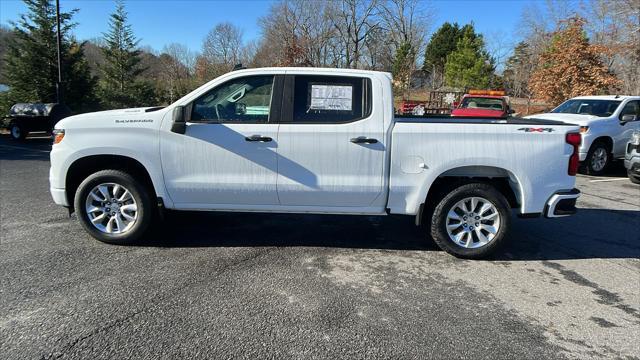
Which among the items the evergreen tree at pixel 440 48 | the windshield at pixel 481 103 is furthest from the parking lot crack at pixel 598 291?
the evergreen tree at pixel 440 48

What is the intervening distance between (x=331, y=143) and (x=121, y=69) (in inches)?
945

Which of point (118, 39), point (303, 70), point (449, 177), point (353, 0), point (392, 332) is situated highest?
point (353, 0)

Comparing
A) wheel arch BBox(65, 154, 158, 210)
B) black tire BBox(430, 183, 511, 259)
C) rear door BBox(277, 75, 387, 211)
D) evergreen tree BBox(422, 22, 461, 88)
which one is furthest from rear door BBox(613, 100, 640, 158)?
evergreen tree BBox(422, 22, 461, 88)

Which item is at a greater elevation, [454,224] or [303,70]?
[303,70]

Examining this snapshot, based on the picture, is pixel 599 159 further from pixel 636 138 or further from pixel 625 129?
pixel 636 138

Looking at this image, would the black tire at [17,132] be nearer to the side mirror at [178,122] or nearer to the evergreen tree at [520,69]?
the side mirror at [178,122]

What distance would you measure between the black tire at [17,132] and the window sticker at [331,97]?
14.4m

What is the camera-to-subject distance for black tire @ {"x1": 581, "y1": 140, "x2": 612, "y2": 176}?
9781 millimetres

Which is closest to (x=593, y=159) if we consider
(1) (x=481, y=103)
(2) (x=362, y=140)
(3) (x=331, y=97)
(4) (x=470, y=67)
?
(1) (x=481, y=103)

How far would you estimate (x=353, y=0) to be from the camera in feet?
159

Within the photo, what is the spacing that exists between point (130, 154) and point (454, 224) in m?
3.49

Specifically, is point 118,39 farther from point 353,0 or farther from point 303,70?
point 353,0

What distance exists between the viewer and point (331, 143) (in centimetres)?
435

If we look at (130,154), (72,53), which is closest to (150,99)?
(72,53)
